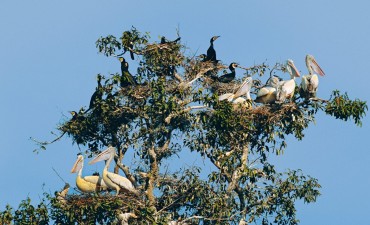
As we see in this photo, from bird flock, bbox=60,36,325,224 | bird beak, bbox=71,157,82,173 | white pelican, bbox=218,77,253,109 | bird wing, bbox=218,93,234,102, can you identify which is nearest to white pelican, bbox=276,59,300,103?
bird flock, bbox=60,36,325,224

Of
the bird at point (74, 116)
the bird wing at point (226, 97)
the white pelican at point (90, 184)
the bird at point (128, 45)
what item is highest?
the bird at point (128, 45)

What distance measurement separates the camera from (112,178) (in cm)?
3841

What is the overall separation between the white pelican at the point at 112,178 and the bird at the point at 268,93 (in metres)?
3.79

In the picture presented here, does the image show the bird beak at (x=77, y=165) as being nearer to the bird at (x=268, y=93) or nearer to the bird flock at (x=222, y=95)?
the bird flock at (x=222, y=95)

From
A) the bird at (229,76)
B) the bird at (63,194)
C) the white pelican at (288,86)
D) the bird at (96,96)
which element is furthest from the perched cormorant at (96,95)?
the white pelican at (288,86)

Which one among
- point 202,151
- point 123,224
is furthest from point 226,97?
point 123,224

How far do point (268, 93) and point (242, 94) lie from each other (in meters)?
0.65

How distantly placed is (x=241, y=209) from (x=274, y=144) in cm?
185

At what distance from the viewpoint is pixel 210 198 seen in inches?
1483

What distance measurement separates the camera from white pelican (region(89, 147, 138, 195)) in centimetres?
3803

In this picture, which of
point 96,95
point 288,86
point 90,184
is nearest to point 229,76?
point 288,86

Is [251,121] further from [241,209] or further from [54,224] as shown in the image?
[54,224]

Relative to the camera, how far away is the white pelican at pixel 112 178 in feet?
125

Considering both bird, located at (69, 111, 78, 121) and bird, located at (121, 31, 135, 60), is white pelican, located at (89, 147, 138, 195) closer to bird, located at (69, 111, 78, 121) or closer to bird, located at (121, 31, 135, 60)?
bird, located at (69, 111, 78, 121)
